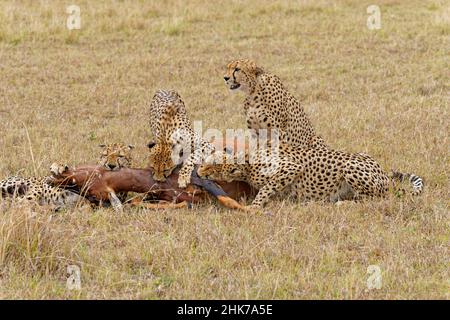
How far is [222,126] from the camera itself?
10508mm

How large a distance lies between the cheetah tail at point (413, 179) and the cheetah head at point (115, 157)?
230 cm

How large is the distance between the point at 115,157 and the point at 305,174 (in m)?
1.58

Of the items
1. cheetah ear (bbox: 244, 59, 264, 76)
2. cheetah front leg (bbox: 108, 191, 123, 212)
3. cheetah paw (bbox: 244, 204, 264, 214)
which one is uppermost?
cheetah ear (bbox: 244, 59, 264, 76)

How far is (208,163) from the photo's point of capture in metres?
7.66

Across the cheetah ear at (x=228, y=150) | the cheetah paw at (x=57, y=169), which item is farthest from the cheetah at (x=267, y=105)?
the cheetah paw at (x=57, y=169)

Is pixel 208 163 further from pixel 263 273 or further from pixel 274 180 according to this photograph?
pixel 263 273

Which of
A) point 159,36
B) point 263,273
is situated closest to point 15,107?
point 159,36

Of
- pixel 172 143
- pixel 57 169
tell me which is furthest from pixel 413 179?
pixel 57 169

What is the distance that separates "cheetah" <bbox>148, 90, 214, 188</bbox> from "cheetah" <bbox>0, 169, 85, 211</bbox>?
0.69m

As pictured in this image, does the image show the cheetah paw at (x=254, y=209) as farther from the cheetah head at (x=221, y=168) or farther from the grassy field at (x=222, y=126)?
the cheetah head at (x=221, y=168)

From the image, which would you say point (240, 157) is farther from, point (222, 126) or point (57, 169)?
point (222, 126)

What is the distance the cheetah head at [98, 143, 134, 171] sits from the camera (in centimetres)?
755

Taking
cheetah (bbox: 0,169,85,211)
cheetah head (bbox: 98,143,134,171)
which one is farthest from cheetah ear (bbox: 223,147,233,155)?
cheetah (bbox: 0,169,85,211)

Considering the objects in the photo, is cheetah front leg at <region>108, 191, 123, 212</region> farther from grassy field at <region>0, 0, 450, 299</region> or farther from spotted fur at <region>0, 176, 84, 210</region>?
spotted fur at <region>0, 176, 84, 210</region>
